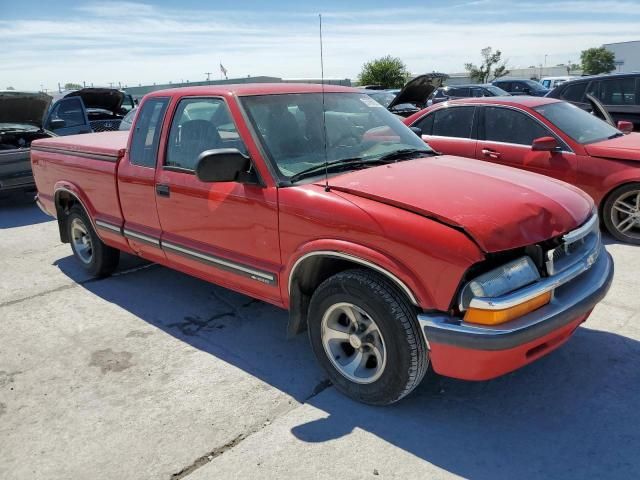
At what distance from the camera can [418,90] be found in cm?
1214

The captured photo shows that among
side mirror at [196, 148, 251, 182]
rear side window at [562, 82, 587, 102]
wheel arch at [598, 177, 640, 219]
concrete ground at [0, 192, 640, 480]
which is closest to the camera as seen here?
concrete ground at [0, 192, 640, 480]

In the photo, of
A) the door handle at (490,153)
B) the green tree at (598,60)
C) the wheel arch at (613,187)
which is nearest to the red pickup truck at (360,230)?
the door handle at (490,153)

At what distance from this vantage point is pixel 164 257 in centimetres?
439

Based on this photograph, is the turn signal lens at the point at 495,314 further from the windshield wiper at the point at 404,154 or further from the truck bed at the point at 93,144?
the truck bed at the point at 93,144

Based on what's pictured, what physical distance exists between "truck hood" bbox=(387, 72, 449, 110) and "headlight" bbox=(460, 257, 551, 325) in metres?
9.37

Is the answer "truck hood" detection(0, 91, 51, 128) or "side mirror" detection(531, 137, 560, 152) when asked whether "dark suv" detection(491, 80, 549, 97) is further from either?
"truck hood" detection(0, 91, 51, 128)

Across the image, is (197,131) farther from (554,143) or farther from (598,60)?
(598,60)

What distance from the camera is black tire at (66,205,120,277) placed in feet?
17.5

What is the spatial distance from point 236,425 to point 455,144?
16.4ft

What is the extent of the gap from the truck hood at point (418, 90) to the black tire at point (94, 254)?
7684 mm

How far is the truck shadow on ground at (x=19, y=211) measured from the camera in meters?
8.20

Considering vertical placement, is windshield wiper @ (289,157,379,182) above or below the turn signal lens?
above

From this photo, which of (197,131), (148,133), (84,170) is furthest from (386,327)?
(84,170)

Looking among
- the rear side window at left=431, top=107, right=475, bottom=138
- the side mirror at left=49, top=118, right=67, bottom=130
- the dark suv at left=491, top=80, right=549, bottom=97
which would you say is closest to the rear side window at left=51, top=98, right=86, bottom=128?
the side mirror at left=49, top=118, right=67, bottom=130
